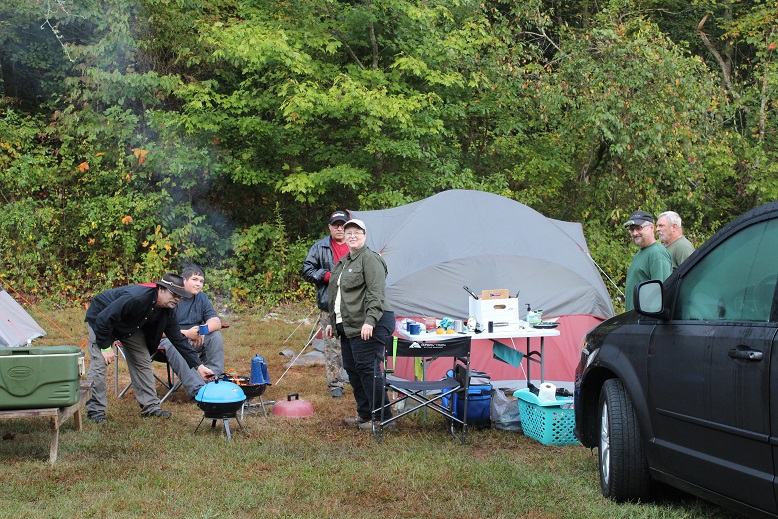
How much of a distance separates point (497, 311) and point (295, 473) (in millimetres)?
2285

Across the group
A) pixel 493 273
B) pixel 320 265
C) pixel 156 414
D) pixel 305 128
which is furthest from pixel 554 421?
pixel 305 128

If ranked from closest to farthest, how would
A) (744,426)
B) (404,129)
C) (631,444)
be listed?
(744,426) → (631,444) → (404,129)

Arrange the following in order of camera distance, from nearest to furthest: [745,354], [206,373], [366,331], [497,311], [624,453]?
1. [745,354]
2. [624,453]
3. [366,331]
4. [206,373]
5. [497,311]

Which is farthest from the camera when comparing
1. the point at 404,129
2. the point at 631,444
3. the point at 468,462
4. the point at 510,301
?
the point at 404,129

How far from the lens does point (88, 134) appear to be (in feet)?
43.0

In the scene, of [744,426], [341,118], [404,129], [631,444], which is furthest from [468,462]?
[341,118]

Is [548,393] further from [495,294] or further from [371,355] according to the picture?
[371,355]

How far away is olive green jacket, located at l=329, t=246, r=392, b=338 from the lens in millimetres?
5668

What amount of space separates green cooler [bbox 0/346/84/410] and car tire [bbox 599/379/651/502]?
10.2 ft

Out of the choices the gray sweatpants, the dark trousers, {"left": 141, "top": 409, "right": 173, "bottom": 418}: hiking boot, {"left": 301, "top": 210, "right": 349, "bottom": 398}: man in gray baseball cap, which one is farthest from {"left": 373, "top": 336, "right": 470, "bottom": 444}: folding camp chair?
the gray sweatpants

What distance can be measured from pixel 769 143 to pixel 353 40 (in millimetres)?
7355

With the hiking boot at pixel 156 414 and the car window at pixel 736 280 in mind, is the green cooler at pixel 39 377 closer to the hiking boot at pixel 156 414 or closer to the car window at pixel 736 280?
the hiking boot at pixel 156 414

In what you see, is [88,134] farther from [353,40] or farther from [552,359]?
[552,359]

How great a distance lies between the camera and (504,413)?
5965mm
